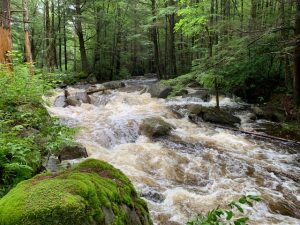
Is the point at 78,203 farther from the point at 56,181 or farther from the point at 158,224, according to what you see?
the point at 158,224

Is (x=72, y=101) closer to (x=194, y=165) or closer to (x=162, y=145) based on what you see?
(x=162, y=145)

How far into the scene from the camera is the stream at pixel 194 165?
5.43 m

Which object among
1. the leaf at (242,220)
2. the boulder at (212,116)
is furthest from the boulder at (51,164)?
the boulder at (212,116)

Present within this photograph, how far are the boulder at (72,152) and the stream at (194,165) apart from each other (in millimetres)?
374

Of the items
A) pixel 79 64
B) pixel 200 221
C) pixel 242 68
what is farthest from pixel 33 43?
pixel 200 221

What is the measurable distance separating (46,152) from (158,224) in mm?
2589

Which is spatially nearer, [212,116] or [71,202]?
[71,202]

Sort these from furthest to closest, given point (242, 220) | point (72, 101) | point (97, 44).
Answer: point (97, 44) → point (72, 101) → point (242, 220)

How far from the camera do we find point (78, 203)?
7.32 feet

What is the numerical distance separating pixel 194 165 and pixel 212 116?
15.6ft

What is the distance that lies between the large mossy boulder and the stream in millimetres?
2128

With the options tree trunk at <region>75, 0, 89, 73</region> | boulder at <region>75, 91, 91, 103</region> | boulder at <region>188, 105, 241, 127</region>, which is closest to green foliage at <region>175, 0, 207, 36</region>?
boulder at <region>188, 105, 241, 127</region>

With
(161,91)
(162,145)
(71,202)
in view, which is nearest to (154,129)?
(162,145)

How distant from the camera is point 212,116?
1182 cm
